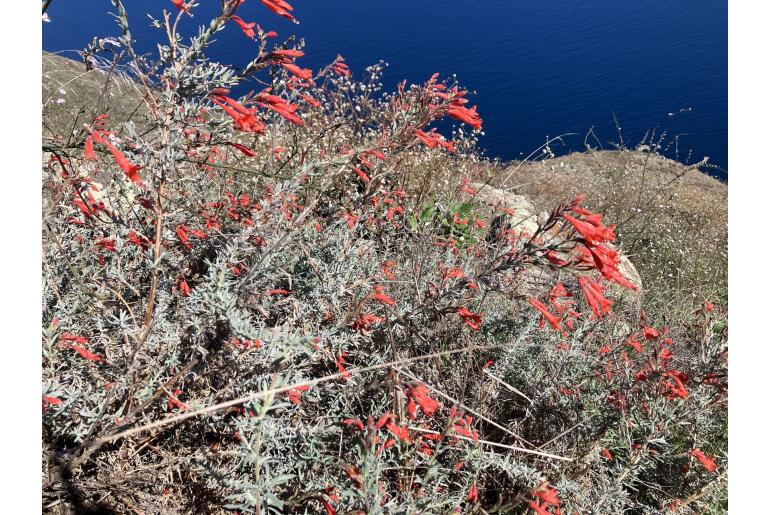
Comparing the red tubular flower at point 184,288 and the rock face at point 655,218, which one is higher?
the red tubular flower at point 184,288

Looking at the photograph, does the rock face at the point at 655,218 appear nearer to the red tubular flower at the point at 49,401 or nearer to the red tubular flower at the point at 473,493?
the red tubular flower at the point at 473,493

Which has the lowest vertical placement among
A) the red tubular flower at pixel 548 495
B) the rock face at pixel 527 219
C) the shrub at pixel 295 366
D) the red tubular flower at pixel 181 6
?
the rock face at pixel 527 219

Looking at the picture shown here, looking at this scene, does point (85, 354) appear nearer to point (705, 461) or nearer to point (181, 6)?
point (181, 6)

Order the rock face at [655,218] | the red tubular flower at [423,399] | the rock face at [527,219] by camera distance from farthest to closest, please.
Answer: the rock face at [655,218] → the rock face at [527,219] → the red tubular flower at [423,399]

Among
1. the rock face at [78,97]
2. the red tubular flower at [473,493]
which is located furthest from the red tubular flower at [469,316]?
the rock face at [78,97]

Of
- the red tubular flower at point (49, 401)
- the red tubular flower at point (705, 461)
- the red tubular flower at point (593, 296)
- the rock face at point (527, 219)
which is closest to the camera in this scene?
the red tubular flower at point (49, 401)

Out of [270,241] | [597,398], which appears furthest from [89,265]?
[597,398]

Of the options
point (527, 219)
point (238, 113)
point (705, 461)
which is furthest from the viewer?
point (527, 219)

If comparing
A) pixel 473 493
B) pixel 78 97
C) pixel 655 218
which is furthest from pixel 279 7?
pixel 655 218

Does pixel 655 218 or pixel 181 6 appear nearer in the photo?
pixel 181 6

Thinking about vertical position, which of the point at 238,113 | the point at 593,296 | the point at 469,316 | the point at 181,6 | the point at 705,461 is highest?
the point at 181,6

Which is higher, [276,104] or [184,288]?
[276,104]

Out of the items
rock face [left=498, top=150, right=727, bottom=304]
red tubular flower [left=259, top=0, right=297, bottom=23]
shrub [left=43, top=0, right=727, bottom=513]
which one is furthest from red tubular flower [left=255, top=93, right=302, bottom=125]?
rock face [left=498, top=150, right=727, bottom=304]

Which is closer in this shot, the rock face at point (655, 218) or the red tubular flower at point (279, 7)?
the red tubular flower at point (279, 7)
